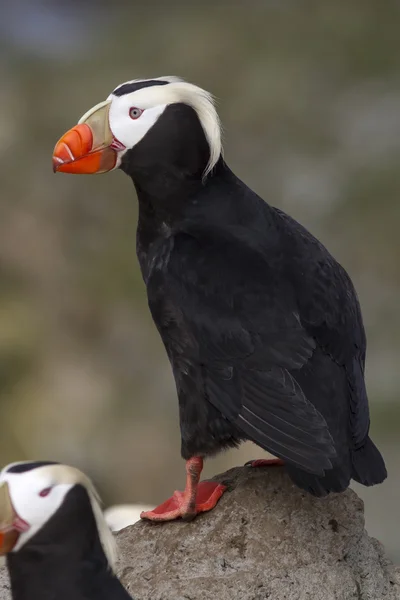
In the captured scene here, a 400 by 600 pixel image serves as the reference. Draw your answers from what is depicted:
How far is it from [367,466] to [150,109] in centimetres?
114

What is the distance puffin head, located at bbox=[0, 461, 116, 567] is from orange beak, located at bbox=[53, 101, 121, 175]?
91 centimetres

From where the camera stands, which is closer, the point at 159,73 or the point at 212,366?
the point at 212,366

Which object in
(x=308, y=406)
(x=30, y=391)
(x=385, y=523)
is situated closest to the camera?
(x=308, y=406)

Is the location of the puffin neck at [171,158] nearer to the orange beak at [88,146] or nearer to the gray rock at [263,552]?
the orange beak at [88,146]

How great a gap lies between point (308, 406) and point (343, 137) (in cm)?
490

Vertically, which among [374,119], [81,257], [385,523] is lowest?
[385,523]

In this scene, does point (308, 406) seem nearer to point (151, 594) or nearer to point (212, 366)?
point (212, 366)

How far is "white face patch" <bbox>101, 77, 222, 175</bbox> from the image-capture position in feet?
9.41

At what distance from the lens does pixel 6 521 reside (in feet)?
7.30

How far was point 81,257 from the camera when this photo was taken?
7000 mm

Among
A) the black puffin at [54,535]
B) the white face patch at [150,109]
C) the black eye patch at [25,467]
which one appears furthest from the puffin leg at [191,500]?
the white face patch at [150,109]

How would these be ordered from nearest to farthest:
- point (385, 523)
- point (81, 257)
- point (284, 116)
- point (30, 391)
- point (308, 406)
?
point (308, 406)
point (385, 523)
point (30, 391)
point (81, 257)
point (284, 116)

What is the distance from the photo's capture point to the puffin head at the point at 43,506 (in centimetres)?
224

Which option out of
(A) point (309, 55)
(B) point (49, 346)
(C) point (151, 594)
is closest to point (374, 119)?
(A) point (309, 55)
